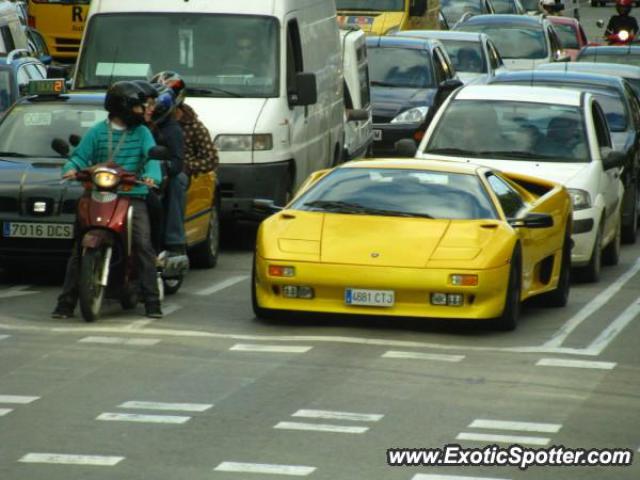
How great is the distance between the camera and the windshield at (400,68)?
29.2 m

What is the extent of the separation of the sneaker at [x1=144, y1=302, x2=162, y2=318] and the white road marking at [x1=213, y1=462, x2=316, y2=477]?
17.7ft

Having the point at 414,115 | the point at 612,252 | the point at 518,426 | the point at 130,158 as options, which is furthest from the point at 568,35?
the point at 518,426

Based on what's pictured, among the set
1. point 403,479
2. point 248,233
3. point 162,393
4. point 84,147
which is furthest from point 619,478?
point 248,233

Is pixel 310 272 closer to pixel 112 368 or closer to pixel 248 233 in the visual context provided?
pixel 112 368

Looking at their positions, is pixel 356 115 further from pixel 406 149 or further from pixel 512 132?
pixel 406 149

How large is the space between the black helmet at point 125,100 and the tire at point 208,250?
3.19m

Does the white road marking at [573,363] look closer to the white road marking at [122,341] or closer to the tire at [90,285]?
the white road marking at [122,341]

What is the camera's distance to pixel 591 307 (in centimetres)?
1638

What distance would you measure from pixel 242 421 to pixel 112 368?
1.99m

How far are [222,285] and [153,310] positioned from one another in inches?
90.1

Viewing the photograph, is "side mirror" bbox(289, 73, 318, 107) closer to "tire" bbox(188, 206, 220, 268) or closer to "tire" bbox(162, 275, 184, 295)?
"tire" bbox(188, 206, 220, 268)

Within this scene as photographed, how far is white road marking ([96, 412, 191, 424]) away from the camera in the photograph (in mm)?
10781

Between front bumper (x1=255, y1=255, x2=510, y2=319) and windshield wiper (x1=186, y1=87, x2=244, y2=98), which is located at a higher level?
windshield wiper (x1=186, y1=87, x2=244, y2=98)

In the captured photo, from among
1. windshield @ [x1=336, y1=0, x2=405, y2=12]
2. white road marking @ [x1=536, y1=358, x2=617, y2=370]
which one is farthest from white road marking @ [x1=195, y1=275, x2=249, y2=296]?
windshield @ [x1=336, y1=0, x2=405, y2=12]
